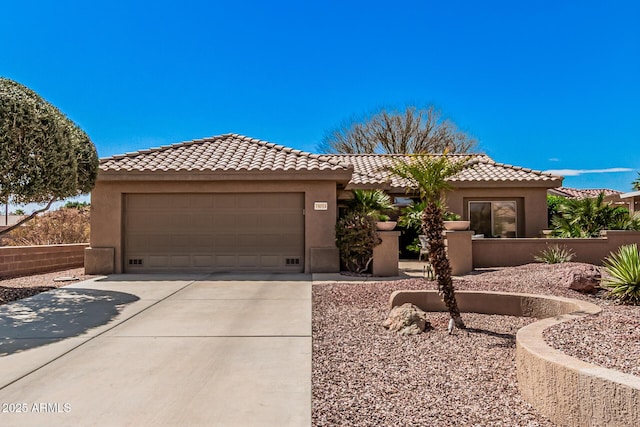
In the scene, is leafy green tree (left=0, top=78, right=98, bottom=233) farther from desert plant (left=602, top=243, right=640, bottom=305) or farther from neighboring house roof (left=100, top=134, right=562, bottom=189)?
desert plant (left=602, top=243, right=640, bottom=305)

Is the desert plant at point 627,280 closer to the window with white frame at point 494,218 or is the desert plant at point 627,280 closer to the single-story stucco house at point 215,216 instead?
the single-story stucco house at point 215,216

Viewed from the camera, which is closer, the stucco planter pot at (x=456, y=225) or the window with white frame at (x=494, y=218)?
the stucco planter pot at (x=456, y=225)

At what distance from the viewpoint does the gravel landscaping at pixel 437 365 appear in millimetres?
3592

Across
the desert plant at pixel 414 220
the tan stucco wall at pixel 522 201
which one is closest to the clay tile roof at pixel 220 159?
the desert plant at pixel 414 220

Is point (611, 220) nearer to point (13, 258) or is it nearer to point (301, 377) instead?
point (301, 377)

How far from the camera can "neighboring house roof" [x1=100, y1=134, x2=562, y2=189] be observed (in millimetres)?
12453

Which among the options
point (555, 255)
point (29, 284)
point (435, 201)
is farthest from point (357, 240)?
point (29, 284)

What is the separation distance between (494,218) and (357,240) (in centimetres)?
781

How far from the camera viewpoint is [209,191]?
12.8 meters

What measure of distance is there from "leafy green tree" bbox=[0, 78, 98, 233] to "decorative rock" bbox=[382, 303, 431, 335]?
7276 mm

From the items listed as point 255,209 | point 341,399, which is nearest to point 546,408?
point 341,399

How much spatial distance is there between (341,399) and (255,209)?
368 inches

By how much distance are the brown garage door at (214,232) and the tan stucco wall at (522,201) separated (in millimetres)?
7431

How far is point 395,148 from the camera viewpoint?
3584cm
